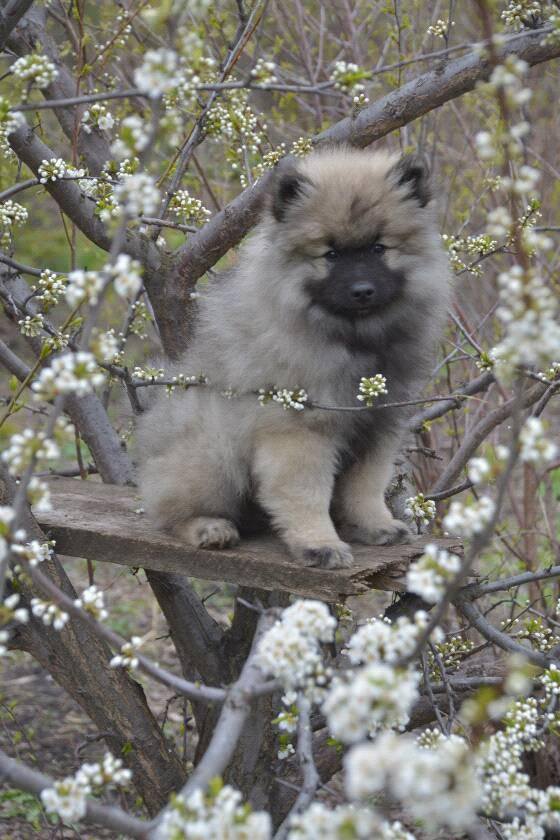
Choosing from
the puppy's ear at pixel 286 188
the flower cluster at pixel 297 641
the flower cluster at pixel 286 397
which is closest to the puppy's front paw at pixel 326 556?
the flower cluster at pixel 286 397

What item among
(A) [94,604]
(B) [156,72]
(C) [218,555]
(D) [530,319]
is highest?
(B) [156,72]

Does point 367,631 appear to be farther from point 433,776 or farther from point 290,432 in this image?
point 290,432

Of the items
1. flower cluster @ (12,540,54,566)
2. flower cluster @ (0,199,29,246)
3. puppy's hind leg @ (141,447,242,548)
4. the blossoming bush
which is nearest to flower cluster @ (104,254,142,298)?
the blossoming bush

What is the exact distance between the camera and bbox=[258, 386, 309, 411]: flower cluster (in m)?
2.96

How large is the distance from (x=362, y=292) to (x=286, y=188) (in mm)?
436

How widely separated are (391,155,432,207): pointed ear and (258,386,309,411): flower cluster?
31.0 inches

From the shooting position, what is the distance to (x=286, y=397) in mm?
2959

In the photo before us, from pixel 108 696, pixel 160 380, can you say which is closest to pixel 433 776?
pixel 108 696

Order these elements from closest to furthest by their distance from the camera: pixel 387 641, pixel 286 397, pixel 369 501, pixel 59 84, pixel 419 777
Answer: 1. pixel 419 777
2. pixel 387 641
3. pixel 286 397
4. pixel 369 501
5. pixel 59 84

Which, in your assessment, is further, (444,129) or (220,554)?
(444,129)

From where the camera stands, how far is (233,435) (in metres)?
3.37

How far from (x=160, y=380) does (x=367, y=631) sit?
6.38ft

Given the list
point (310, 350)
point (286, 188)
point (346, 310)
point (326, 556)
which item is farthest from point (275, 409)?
point (286, 188)

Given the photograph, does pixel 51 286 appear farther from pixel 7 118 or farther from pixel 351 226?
pixel 351 226
